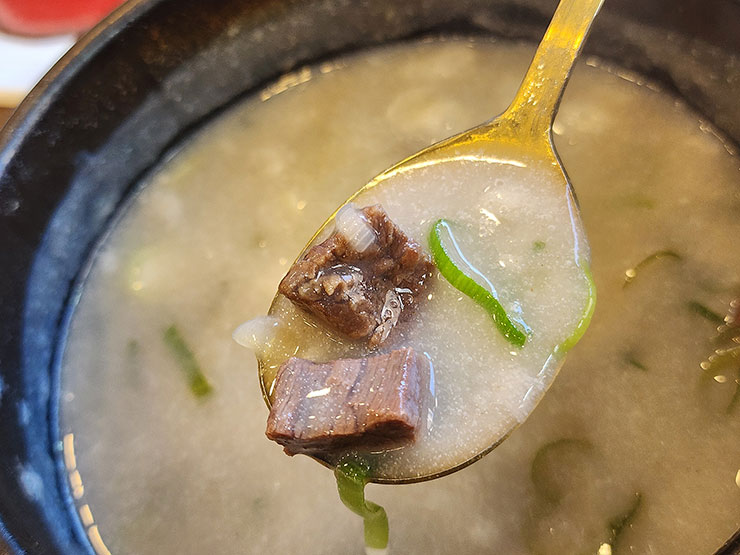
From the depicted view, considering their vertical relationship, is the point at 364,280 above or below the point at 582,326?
above

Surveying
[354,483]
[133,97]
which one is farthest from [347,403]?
[133,97]

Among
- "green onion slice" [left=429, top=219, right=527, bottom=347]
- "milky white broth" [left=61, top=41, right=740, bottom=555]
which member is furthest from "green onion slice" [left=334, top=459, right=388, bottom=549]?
"green onion slice" [left=429, top=219, right=527, bottom=347]

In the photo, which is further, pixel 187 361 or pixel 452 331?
pixel 187 361

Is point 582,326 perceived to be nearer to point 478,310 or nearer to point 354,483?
point 478,310

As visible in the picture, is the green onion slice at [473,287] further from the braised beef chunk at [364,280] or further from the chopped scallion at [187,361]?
the chopped scallion at [187,361]

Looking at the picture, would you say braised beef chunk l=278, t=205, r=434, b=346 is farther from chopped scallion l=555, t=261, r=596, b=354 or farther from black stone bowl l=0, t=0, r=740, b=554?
black stone bowl l=0, t=0, r=740, b=554

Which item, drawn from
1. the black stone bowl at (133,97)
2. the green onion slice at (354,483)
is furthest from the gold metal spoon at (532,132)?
the green onion slice at (354,483)
